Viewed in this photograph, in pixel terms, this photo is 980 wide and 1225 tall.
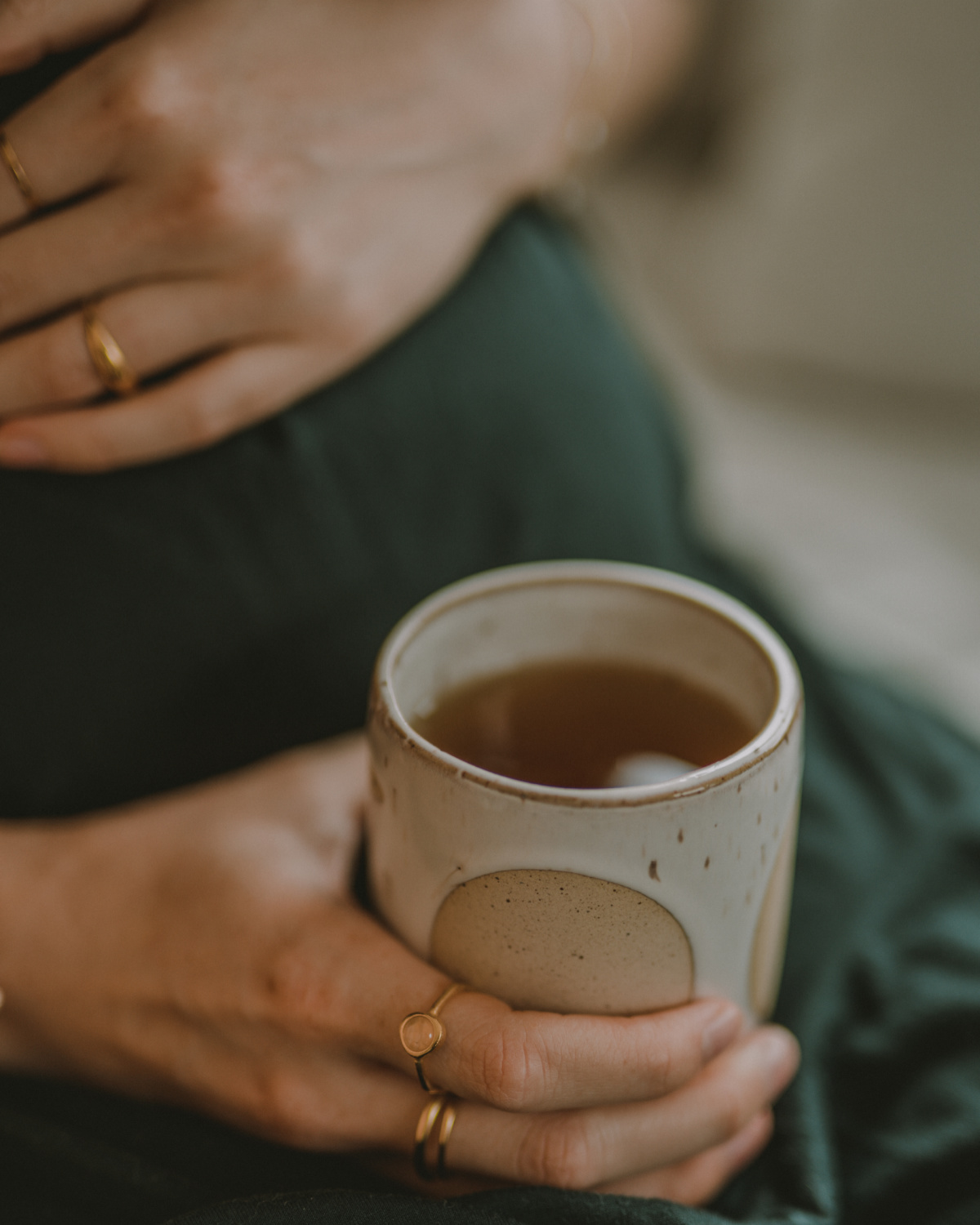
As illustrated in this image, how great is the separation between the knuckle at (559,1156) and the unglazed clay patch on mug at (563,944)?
0.15 ft

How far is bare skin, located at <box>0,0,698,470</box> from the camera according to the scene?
0.39 metres

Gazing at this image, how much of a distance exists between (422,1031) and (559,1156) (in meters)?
0.06

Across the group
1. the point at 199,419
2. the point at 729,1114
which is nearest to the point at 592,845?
the point at 729,1114

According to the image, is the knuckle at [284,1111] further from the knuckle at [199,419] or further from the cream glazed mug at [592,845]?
the knuckle at [199,419]

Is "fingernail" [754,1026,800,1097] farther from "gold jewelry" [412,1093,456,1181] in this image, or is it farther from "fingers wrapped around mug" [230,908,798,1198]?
"gold jewelry" [412,1093,456,1181]

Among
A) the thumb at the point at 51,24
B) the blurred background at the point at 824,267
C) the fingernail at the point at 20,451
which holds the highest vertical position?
the thumb at the point at 51,24

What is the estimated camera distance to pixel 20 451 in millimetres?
398

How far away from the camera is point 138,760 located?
44cm

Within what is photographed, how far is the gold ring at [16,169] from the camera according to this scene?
1.26 ft

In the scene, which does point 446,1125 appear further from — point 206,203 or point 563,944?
point 206,203

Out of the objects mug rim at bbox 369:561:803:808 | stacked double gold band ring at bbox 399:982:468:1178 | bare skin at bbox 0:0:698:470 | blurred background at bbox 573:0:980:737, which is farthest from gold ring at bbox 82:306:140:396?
blurred background at bbox 573:0:980:737

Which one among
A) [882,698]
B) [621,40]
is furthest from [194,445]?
[621,40]

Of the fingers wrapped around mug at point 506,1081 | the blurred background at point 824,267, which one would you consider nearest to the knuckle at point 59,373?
the fingers wrapped around mug at point 506,1081

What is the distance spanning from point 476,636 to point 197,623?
127 millimetres
